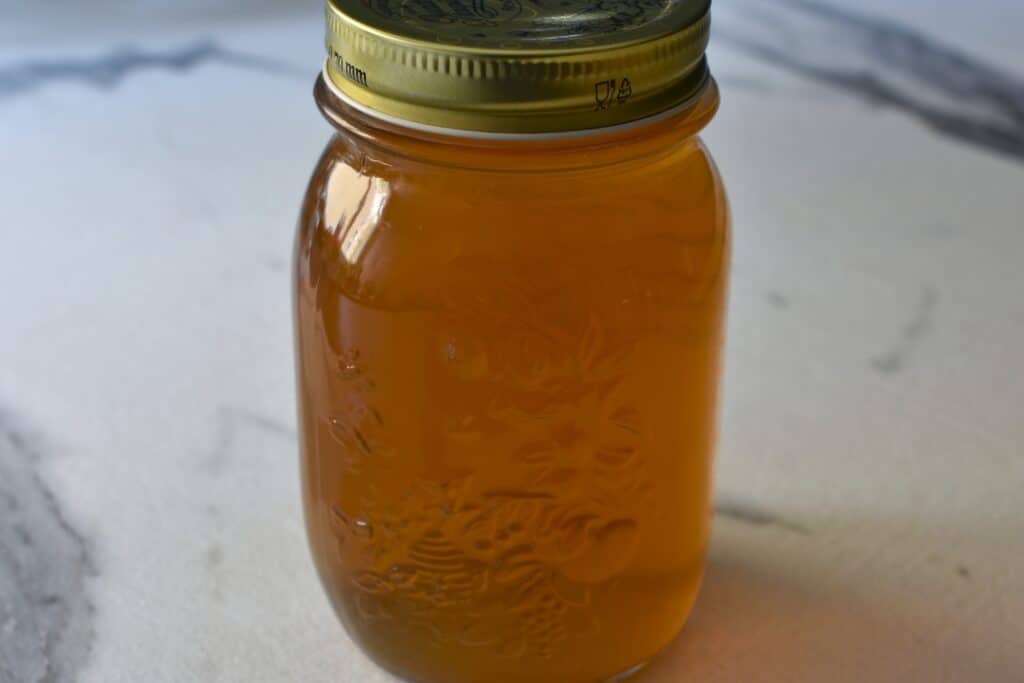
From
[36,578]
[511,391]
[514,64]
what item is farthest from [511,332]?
[36,578]

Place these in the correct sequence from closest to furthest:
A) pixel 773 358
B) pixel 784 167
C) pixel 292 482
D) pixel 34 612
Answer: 1. pixel 34 612
2. pixel 292 482
3. pixel 773 358
4. pixel 784 167

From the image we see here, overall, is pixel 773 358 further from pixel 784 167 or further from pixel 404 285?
pixel 404 285

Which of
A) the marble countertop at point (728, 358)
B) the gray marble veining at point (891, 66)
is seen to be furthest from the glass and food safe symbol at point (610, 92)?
the gray marble veining at point (891, 66)

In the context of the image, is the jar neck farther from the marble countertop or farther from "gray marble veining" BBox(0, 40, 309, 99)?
"gray marble veining" BBox(0, 40, 309, 99)

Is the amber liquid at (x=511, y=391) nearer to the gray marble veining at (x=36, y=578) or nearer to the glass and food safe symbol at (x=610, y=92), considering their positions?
the glass and food safe symbol at (x=610, y=92)

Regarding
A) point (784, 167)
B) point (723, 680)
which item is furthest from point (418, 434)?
point (784, 167)

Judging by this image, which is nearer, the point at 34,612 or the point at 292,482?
the point at 34,612

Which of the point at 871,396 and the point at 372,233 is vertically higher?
the point at 372,233

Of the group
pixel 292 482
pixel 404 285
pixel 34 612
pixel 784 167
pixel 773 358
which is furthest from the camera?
pixel 784 167
